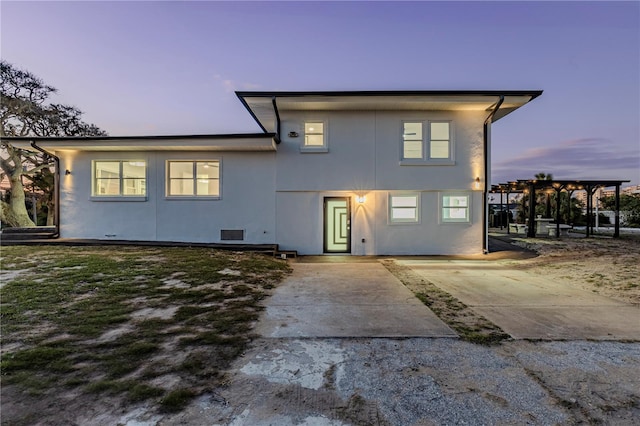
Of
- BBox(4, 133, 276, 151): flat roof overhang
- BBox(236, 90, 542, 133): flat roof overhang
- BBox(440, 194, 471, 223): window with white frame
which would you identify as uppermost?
BBox(236, 90, 542, 133): flat roof overhang

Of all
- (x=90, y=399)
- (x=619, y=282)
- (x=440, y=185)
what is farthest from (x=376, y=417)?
(x=440, y=185)

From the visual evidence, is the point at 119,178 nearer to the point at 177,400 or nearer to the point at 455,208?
the point at 177,400

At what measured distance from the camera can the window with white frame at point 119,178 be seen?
1024 centimetres

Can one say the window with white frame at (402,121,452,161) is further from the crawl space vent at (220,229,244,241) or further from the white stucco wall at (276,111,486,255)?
the crawl space vent at (220,229,244,241)

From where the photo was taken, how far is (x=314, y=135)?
9.95 m

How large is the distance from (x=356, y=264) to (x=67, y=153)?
1078 centimetres

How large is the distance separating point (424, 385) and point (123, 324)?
3.35 metres

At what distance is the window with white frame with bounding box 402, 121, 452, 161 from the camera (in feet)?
32.6

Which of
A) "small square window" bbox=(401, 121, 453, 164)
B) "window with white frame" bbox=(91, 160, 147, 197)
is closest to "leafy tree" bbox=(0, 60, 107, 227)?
"window with white frame" bbox=(91, 160, 147, 197)

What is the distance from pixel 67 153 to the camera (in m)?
10.1

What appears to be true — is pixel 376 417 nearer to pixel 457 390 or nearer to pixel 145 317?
pixel 457 390

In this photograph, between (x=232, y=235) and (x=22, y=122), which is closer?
(x=232, y=235)

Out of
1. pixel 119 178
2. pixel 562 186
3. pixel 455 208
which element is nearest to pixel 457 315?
pixel 455 208

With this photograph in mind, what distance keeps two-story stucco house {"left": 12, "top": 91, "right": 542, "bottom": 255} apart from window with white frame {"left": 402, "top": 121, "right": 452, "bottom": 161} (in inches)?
1.4
